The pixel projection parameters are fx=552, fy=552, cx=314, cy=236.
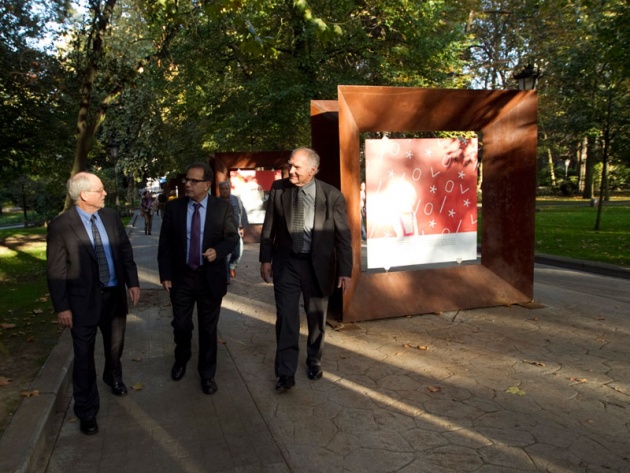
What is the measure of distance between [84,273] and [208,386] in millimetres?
1362

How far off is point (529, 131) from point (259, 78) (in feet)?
37.5

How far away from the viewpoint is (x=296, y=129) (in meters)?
19.9

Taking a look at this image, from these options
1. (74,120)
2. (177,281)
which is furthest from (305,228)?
(74,120)

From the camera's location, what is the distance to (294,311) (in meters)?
4.41

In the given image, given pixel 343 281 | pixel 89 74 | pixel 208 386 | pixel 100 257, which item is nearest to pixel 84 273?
pixel 100 257

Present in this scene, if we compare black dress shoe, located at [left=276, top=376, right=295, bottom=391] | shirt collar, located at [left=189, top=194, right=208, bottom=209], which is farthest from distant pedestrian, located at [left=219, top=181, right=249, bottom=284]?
black dress shoe, located at [left=276, top=376, right=295, bottom=391]

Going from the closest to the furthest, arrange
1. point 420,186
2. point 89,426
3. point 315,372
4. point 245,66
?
point 89,426 < point 315,372 < point 420,186 < point 245,66

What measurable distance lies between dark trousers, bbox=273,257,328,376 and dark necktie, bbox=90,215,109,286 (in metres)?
1.27

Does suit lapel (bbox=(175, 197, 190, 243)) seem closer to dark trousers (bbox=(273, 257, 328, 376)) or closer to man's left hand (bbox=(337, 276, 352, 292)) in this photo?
dark trousers (bbox=(273, 257, 328, 376))

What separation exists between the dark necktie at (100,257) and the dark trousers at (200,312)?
0.59m

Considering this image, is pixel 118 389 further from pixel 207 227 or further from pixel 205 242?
pixel 207 227

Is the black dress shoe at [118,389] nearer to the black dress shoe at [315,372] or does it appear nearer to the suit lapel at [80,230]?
the suit lapel at [80,230]

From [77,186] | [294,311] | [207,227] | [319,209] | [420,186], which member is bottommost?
[294,311]

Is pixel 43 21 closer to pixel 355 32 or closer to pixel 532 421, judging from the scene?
pixel 355 32
